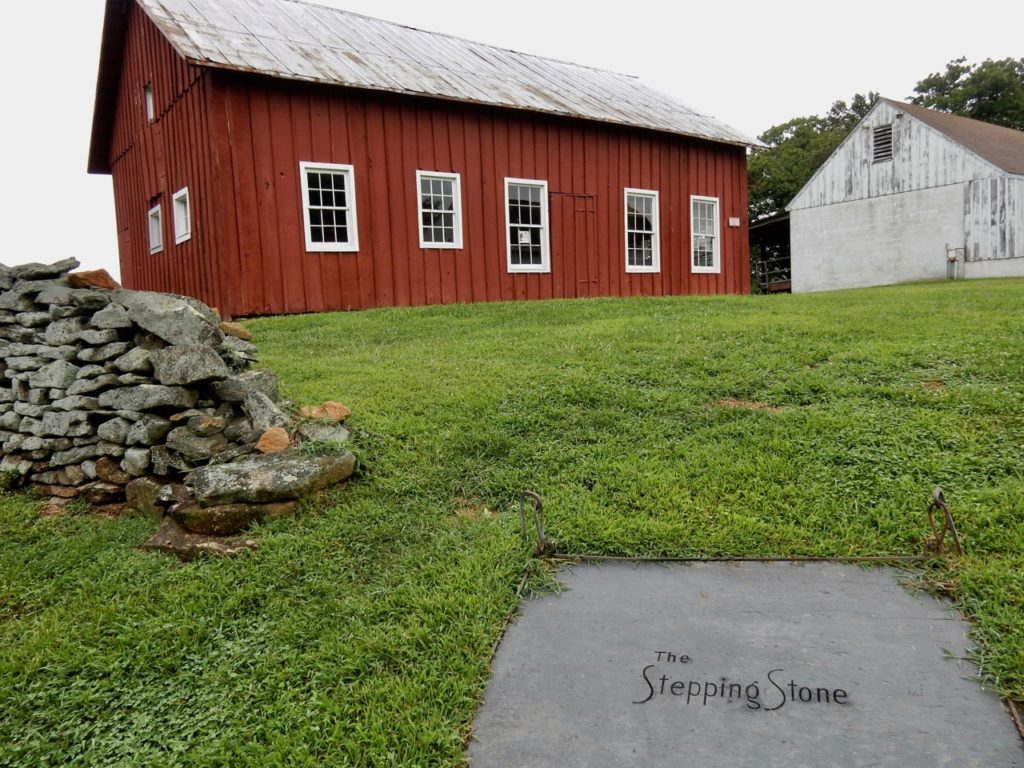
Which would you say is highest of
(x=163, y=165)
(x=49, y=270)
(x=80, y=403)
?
(x=163, y=165)

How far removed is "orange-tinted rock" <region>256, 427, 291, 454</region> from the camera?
411 centimetres

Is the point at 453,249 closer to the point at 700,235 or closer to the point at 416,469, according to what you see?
the point at 700,235

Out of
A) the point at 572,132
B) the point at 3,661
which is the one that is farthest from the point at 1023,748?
the point at 572,132

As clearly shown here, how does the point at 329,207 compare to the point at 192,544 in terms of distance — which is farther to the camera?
the point at 329,207

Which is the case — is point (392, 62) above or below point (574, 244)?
above

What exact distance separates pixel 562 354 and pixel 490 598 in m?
3.77

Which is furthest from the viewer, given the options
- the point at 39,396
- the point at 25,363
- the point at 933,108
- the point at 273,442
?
the point at 933,108

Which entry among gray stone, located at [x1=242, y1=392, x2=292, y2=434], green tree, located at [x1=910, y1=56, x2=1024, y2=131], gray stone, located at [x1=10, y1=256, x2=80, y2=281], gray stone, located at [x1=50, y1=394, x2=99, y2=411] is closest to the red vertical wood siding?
gray stone, located at [x1=10, y1=256, x2=80, y2=281]

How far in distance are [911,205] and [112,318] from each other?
25.8m

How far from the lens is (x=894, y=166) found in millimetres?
24016

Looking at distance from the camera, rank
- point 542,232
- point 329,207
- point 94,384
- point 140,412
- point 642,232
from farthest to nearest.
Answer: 1. point 642,232
2. point 542,232
3. point 329,207
4. point 94,384
5. point 140,412

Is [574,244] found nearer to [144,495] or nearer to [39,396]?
[39,396]

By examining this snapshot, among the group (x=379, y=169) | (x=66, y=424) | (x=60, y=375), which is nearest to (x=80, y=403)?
(x=66, y=424)

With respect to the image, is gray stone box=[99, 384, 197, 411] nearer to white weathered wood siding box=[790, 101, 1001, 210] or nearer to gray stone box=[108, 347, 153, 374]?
gray stone box=[108, 347, 153, 374]
